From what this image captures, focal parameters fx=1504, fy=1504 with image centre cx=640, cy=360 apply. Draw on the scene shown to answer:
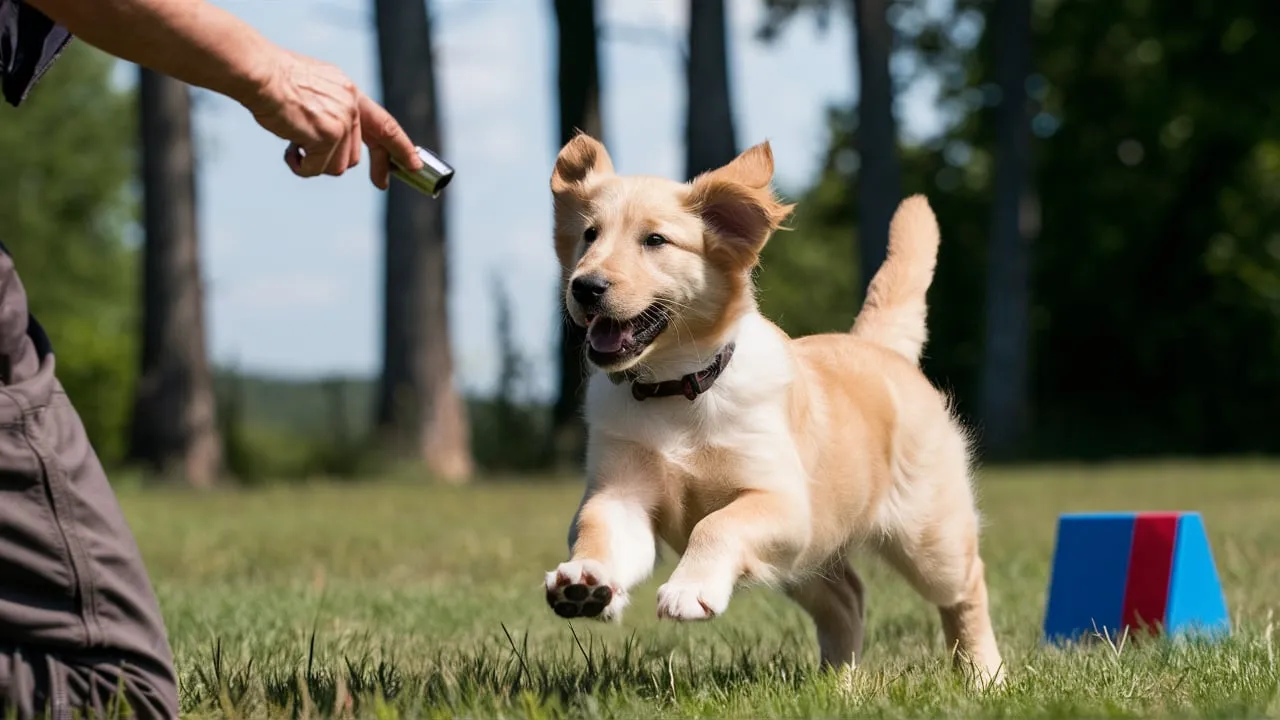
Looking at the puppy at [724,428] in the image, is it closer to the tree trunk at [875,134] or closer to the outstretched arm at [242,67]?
the outstretched arm at [242,67]

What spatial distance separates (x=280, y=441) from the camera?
785 inches

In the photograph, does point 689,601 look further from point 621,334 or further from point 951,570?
point 951,570

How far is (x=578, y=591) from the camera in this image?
3422mm

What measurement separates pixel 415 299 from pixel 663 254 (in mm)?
12075

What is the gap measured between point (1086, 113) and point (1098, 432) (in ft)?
20.3

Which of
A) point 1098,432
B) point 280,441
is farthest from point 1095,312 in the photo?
point 280,441

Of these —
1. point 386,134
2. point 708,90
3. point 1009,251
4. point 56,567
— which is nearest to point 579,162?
point 386,134

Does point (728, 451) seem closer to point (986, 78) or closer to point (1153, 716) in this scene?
point (1153, 716)

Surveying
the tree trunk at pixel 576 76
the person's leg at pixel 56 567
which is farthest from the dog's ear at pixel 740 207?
the tree trunk at pixel 576 76

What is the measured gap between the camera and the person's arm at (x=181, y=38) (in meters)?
2.93

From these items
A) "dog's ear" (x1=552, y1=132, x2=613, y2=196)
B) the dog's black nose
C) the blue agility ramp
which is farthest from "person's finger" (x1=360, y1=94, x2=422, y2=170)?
the blue agility ramp

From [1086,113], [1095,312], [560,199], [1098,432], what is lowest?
[1098,432]

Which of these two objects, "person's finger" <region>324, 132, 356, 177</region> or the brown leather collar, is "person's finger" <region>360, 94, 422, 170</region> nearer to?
"person's finger" <region>324, 132, 356, 177</region>

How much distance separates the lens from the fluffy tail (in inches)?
215
